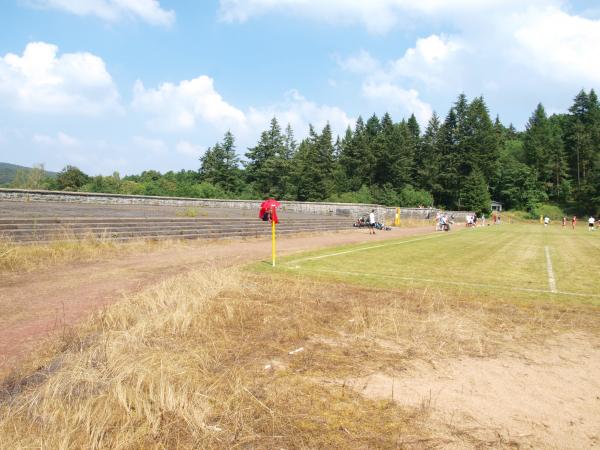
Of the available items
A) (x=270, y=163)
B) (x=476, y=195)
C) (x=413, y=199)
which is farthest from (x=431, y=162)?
(x=270, y=163)

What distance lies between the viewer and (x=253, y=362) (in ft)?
13.2

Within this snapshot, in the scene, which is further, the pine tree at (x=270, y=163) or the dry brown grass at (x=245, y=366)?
the pine tree at (x=270, y=163)

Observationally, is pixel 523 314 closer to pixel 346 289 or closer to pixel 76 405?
pixel 346 289

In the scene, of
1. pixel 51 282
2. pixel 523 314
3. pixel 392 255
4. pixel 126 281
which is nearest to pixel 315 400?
pixel 523 314

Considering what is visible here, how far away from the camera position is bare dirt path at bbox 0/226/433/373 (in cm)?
514

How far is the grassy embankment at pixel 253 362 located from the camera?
2.80 meters

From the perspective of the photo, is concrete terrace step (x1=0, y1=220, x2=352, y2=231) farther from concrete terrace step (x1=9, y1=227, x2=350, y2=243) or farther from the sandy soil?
the sandy soil

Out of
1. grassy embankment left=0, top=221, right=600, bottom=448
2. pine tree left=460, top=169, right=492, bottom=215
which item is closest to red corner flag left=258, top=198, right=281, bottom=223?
grassy embankment left=0, top=221, right=600, bottom=448

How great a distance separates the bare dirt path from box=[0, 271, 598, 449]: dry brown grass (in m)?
0.56

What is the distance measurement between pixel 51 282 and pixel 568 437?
8.31 m

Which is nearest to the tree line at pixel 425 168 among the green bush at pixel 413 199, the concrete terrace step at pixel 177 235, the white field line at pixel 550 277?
the green bush at pixel 413 199

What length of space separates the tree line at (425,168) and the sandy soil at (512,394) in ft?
205

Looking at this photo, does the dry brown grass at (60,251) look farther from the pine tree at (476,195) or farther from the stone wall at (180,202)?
the pine tree at (476,195)

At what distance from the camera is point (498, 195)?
285 feet
